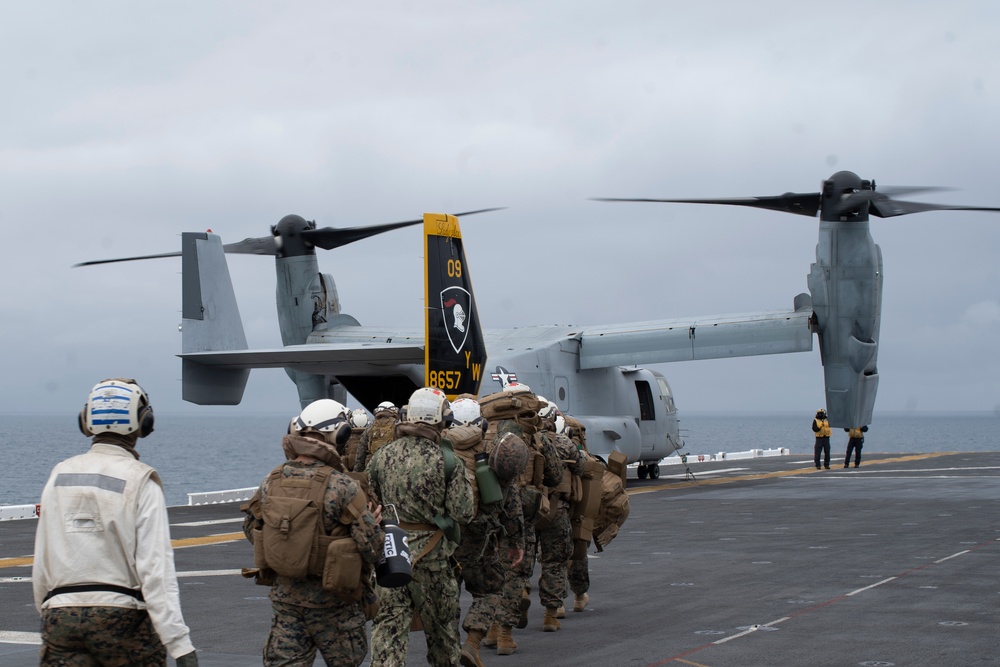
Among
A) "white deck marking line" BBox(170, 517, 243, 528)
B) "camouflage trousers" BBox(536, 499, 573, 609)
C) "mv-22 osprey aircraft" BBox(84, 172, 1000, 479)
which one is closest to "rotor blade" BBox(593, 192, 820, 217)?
"mv-22 osprey aircraft" BBox(84, 172, 1000, 479)

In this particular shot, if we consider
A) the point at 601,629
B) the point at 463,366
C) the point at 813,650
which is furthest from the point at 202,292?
the point at 813,650

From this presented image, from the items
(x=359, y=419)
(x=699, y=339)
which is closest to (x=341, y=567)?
(x=359, y=419)

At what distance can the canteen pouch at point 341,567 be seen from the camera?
5.60 metres

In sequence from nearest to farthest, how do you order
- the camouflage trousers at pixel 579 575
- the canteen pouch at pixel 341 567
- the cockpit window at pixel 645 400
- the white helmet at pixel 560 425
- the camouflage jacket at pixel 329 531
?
the canteen pouch at pixel 341 567, the camouflage jacket at pixel 329 531, the white helmet at pixel 560 425, the camouflage trousers at pixel 579 575, the cockpit window at pixel 645 400

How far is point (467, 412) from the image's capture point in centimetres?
864

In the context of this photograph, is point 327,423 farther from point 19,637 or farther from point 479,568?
point 19,637

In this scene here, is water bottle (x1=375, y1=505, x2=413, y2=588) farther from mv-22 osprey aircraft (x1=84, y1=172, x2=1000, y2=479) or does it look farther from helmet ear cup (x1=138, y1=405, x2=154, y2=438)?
mv-22 osprey aircraft (x1=84, y1=172, x2=1000, y2=479)

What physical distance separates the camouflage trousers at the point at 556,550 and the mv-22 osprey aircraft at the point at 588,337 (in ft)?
34.0

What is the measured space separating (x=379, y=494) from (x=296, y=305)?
19.9 metres

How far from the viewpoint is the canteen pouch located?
560cm

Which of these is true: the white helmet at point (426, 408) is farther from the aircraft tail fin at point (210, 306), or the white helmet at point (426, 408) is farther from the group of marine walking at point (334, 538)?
the aircraft tail fin at point (210, 306)

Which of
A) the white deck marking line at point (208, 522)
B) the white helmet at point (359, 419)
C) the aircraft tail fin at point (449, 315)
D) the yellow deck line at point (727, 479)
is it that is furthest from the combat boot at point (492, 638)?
the yellow deck line at point (727, 479)

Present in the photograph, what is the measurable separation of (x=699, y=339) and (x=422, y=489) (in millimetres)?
20431

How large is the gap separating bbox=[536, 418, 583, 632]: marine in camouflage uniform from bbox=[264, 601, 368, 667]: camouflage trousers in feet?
12.8
